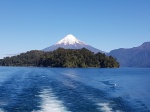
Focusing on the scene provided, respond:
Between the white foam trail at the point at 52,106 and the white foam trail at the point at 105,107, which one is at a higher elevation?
the white foam trail at the point at 52,106

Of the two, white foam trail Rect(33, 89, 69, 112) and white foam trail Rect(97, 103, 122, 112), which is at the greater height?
white foam trail Rect(33, 89, 69, 112)

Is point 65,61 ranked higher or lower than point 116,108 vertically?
higher

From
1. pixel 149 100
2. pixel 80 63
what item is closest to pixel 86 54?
pixel 80 63

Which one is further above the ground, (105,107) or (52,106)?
(52,106)

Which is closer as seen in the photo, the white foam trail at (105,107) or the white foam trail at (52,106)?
the white foam trail at (52,106)

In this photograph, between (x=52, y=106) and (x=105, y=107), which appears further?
(x=105, y=107)

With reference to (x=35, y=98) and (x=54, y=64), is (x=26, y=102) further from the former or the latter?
(x=54, y=64)

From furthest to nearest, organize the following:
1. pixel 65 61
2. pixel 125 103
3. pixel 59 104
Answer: pixel 65 61
pixel 125 103
pixel 59 104

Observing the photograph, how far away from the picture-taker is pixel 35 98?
35.2 m

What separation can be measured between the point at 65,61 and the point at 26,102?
162 metres

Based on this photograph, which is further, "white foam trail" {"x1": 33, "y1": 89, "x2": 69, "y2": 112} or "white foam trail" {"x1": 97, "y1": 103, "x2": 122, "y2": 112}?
"white foam trail" {"x1": 97, "y1": 103, "x2": 122, "y2": 112}

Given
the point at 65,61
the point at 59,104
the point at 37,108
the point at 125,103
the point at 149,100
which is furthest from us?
the point at 65,61

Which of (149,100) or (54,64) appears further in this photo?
(54,64)

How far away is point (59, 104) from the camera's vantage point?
103 feet
